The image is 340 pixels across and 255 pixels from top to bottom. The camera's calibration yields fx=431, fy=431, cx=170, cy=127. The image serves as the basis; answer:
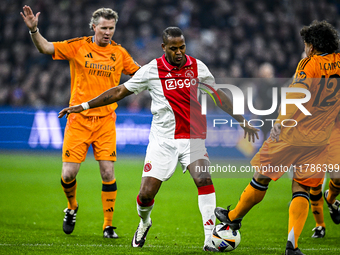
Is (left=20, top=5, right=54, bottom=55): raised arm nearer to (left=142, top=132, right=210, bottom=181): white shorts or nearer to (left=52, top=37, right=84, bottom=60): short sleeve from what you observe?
(left=52, top=37, right=84, bottom=60): short sleeve

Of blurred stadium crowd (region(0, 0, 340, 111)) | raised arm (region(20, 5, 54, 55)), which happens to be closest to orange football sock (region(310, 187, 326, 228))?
raised arm (region(20, 5, 54, 55))

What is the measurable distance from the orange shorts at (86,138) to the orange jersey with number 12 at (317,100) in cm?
235

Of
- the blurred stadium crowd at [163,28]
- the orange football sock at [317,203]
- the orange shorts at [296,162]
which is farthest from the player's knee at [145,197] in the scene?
the blurred stadium crowd at [163,28]

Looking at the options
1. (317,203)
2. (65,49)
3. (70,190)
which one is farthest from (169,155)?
(317,203)

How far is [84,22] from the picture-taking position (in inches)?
706

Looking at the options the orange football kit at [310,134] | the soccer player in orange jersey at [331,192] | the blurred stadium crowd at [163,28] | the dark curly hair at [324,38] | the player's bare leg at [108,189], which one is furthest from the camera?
the blurred stadium crowd at [163,28]

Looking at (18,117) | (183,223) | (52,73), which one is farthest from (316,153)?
(52,73)

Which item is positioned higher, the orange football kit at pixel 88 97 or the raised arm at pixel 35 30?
the raised arm at pixel 35 30

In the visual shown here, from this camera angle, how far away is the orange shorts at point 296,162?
4211 mm

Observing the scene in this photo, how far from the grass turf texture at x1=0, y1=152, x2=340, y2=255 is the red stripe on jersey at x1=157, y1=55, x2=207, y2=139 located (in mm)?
1284

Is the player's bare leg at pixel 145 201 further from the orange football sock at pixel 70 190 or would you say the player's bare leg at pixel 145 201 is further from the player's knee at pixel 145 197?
the orange football sock at pixel 70 190

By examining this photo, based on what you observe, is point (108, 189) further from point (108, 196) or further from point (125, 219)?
point (125, 219)

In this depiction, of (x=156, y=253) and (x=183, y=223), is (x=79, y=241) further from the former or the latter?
(x=183, y=223)

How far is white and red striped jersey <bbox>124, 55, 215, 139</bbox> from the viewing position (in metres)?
4.54
